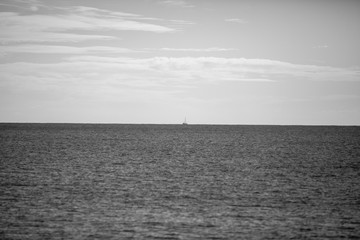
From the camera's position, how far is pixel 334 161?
69.3m

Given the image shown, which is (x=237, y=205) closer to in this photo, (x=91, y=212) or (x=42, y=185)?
(x=91, y=212)

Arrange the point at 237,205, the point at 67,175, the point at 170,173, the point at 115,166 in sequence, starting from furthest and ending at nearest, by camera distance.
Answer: the point at 115,166
the point at 170,173
the point at 67,175
the point at 237,205

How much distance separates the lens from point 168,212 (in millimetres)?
29812

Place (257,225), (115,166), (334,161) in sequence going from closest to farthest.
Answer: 1. (257,225)
2. (115,166)
3. (334,161)

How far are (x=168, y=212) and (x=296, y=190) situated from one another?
49.9 feet

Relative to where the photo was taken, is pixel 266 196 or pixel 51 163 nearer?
pixel 266 196

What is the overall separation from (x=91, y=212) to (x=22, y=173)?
2388 cm

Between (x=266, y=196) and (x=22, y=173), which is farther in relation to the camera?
(x=22, y=173)

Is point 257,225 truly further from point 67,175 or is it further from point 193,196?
point 67,175

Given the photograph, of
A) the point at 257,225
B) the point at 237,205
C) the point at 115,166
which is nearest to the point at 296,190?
the point at 237,205

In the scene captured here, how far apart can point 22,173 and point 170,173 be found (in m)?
17.1

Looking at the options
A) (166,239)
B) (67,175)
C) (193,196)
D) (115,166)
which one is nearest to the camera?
(166,239)

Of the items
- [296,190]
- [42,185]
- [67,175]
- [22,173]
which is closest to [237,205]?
[296,190]

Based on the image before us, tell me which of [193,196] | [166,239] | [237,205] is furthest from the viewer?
[193,196]
